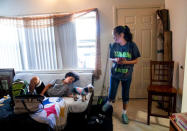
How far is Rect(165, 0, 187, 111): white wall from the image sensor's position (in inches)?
75.8

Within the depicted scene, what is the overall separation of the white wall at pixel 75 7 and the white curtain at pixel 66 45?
370 mm

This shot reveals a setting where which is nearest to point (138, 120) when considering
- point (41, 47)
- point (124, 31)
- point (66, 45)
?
point (124, 31)

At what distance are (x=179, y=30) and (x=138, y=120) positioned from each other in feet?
5.25

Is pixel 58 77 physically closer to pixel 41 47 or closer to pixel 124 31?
pixel 41 47

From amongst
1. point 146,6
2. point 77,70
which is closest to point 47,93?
point 77,70

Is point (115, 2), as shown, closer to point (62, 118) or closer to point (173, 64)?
point (173, 64)

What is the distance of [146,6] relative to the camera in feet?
8.20

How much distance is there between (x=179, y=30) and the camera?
2.04 m

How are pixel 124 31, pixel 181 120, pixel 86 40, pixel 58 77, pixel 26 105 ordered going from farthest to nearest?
pixel 86 40, pixel 58 77, pixel 124 31, pixel 26 105, pixel 181 120

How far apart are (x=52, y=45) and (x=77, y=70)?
2.58 feet

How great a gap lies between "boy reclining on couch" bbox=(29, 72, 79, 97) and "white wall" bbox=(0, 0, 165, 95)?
779 mm

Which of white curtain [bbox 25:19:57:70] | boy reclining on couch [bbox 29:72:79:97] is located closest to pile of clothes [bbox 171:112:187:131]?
boy reclining on couch [bbox 29:72:79:97]

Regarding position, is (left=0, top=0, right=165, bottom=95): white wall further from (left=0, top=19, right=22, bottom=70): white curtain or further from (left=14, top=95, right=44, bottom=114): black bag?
(left=14, top=95, right=44, bottom=114): black bag

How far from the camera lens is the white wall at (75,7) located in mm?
2555
